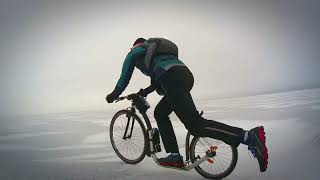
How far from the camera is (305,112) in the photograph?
271 inches

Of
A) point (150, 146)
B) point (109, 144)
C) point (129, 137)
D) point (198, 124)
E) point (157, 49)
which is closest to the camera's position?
point (198, 124)

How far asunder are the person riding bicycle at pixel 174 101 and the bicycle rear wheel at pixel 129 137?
312 millimetres

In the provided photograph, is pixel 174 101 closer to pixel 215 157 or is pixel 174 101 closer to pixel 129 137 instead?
pixel 215 157

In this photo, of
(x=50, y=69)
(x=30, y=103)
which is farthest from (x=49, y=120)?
(x=50, y=69)

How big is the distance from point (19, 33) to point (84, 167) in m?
6.54

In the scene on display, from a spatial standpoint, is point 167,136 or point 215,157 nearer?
point 215,157

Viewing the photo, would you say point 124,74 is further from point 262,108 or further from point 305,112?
point 262,108

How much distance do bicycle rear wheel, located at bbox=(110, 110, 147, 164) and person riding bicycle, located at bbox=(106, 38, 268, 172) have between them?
31 cm

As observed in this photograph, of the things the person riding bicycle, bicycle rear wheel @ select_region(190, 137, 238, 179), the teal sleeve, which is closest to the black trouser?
the person riding bicycle

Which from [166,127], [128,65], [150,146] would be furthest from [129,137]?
[128,65]

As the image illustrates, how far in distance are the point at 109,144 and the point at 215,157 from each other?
1.81 metres

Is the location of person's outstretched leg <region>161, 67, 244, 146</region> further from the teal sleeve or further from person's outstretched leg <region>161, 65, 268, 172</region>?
the teal sleeve

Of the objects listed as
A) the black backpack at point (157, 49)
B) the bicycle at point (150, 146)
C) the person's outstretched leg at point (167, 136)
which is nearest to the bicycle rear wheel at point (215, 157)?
the bicycle at point (150, 146)

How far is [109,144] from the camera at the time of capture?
5281 millimetres
